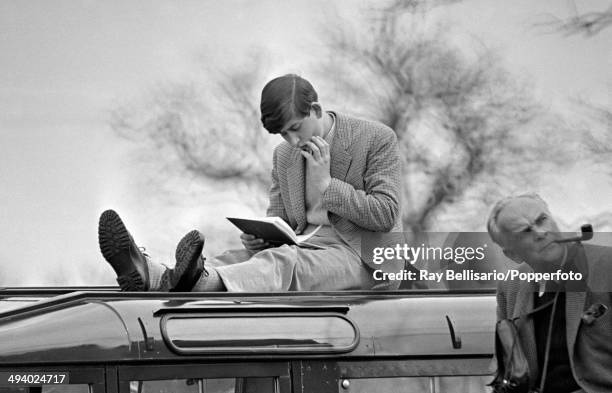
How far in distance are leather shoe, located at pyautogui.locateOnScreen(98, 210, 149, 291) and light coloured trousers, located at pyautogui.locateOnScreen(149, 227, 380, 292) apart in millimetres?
54

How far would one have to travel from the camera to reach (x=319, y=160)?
120 inches

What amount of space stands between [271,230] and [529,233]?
111 centimetres

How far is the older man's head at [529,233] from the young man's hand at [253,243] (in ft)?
3.69

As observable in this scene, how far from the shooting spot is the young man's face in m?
2.98

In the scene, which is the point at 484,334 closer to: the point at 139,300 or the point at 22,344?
the point at 139,300

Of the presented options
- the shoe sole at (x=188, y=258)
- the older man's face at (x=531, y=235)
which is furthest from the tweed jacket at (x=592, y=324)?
the shoe sole at (x=188, y=258)

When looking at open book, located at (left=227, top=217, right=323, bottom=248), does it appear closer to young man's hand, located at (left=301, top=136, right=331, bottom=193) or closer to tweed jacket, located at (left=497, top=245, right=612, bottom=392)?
young man's hand, located at (left=301, top=136, right=331, bottom=193)

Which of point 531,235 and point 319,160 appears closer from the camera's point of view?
point 531,235

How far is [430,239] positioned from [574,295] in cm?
133

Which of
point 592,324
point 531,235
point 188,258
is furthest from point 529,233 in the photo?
point 188,258

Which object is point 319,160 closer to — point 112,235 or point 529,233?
point 112,235

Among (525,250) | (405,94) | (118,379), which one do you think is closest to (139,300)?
(118,379)

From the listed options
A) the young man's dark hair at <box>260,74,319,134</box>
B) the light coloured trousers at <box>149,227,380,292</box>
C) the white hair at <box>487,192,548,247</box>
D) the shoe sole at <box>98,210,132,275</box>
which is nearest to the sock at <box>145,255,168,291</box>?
the light coloured trousers at <box>149,227,380,292</box>

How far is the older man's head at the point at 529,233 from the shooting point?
1.99 meters
